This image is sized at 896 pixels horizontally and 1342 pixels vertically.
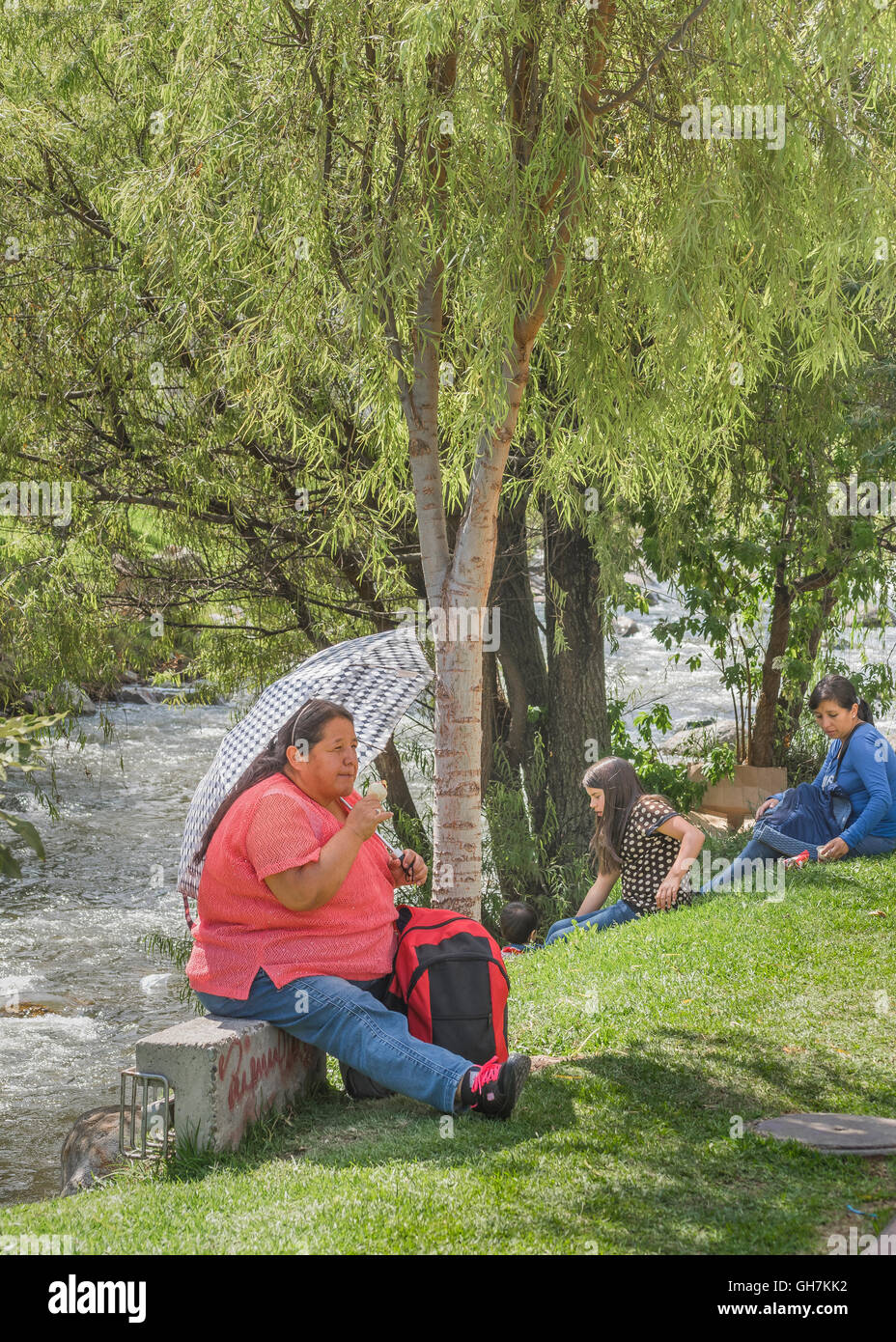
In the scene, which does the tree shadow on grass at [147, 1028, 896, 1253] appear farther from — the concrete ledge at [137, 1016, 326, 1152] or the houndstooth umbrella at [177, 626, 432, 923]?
the houndstooth umbrella at [177, 626, 432, 923]

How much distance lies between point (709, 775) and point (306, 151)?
8635mm

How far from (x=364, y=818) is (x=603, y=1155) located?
1.30m

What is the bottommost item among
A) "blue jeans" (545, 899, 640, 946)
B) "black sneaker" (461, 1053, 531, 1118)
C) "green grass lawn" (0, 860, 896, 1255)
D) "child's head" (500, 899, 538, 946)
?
"child's head" (500, 899, 538, 946)

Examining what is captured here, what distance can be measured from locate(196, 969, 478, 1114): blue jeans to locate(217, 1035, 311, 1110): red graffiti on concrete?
0.34 ft

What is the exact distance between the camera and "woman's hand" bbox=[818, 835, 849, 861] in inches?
313

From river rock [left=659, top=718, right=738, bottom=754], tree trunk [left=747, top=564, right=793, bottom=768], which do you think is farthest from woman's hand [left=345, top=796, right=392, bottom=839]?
river rock [left=659, top=718, right=738, bottom=754]

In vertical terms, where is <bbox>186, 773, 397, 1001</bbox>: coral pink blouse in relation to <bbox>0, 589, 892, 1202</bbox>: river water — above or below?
above

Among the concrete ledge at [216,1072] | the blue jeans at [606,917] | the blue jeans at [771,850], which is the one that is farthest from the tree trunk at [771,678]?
the concrete ledge at [216,1072]

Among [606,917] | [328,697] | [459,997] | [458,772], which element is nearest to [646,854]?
[606,917]

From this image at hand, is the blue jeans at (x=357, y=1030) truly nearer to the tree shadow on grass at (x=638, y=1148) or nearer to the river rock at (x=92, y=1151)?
the tree shadow on grass at (x=638, y=1148)

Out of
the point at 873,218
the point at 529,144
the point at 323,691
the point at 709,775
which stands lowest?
the point at 709,775
